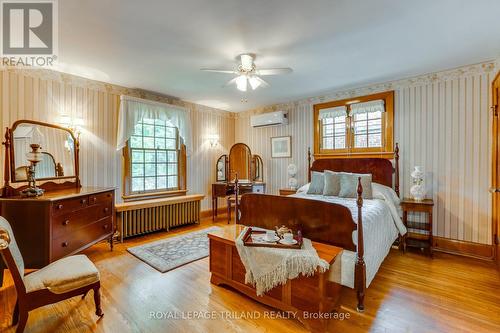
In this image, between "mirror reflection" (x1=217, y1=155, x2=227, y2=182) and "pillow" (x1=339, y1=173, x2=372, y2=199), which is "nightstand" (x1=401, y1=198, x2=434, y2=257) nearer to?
"pillow" (x1=339, y1=173, x2=372, y2=199)

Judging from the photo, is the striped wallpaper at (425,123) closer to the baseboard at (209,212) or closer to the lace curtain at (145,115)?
the lace curtain at (145,115)

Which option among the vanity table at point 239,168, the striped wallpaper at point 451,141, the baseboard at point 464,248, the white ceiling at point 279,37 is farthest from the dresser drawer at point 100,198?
the baseboard at point 464,248

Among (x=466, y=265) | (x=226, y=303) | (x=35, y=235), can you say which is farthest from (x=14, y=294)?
(x=466, y=265)

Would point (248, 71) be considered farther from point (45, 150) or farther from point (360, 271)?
point (45, 150)

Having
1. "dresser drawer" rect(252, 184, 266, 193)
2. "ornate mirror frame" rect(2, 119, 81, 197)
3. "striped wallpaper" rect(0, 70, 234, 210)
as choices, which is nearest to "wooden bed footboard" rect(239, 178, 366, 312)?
"dresser drawer" rect(252, 184, 266, 193)

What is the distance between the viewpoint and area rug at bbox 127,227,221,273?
301 centimetres

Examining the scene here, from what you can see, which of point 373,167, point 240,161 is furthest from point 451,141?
point 240,161

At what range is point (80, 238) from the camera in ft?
9.43

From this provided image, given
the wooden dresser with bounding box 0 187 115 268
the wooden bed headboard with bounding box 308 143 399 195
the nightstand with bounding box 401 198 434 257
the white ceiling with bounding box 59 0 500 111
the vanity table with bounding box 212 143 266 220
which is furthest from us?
the vanity table with bounding box 212 143 266 220

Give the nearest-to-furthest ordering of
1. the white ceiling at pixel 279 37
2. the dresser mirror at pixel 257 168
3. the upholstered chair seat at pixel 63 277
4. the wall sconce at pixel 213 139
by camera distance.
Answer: the upholstered chair seat at pixel 63 277, the white ceiling at pixel 279 37, the wall sconce at pixel 213 139, the dresser mirror at pixel 257 168

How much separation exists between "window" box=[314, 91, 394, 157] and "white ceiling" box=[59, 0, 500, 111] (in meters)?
0.46

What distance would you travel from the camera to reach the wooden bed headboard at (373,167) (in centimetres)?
→ 381

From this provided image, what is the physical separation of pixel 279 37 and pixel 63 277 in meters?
2.93

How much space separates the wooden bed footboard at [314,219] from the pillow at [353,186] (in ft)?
4.59
